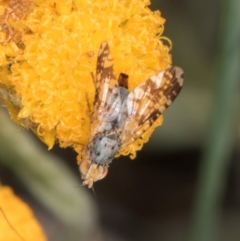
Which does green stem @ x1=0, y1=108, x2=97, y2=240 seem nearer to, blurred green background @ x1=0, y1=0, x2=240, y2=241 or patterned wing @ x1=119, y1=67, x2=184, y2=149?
blurred green background @ x1=0, y1=0, x2=240, y2=241

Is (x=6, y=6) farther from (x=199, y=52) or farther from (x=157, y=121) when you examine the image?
(x=199, y=52)

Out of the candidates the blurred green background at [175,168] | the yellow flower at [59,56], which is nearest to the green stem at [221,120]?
the blurred green background at [175,168]

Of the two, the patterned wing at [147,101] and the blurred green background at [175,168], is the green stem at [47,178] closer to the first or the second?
the blurred green background at [175,168]

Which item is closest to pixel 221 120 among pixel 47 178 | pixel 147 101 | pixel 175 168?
pixel 147 101

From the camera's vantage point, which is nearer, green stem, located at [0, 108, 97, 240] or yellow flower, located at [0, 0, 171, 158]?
yellow flower, located at [0, 0, 171, 158]

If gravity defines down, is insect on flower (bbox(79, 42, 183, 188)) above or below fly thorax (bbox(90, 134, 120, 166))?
above

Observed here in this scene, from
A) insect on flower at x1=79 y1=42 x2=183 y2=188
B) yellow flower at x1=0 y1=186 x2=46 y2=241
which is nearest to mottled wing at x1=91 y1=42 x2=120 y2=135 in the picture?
insect on flower at x1=79 y1=42 x2=183 y2=188

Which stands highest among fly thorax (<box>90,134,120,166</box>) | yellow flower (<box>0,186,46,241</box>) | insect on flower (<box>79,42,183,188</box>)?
insect on flower (<box>79,42,183,188</box>)

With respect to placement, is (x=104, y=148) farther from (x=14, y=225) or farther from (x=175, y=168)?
(x=175, y=168)
